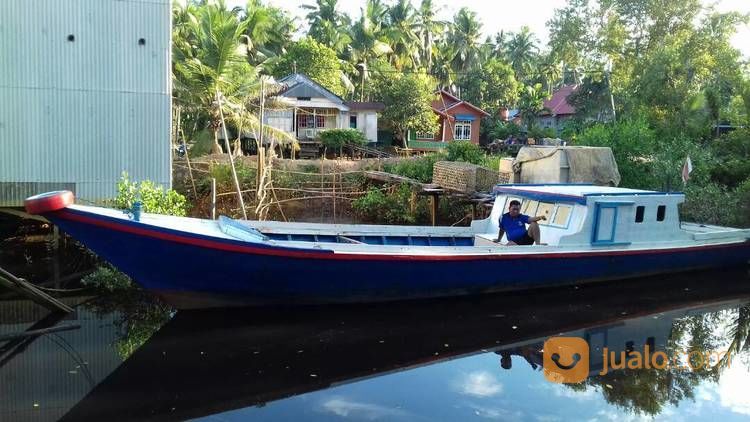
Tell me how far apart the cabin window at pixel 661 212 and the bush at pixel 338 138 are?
15.0 meters

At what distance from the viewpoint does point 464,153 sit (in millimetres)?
19984

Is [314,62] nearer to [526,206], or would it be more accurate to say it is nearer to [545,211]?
[526,206]

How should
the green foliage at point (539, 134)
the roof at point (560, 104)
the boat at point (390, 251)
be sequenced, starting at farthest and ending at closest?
the roof at point (560, 104)
the green foliage at point (539, 134)
the boat at point (390, 251)

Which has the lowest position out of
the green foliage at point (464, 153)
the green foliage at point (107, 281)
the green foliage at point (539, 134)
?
the green foliage at point (107, 281)

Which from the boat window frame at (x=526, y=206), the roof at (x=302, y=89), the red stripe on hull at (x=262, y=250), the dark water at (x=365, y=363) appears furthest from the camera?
the roof at (x=302, y=89)

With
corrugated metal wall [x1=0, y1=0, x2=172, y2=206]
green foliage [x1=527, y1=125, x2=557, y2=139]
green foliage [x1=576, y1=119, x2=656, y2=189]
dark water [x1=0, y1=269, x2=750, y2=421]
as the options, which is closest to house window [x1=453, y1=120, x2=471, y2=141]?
green foliage [x1=527, y1=125, x2=557, y2=139]

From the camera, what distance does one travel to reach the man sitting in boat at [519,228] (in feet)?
35.1

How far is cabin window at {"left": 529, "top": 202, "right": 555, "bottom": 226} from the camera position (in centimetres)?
1138

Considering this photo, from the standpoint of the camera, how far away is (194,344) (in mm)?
8141

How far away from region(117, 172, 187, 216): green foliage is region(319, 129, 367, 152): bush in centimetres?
1386

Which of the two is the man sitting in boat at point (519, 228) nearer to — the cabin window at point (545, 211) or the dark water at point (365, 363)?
the cabin window at point (545, 211)

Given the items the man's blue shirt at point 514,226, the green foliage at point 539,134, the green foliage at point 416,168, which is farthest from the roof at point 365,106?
the man's blue shirt at point 514,226

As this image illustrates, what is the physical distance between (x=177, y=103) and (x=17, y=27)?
792 cm

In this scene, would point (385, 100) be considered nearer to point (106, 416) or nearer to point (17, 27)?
point (17, 27)
